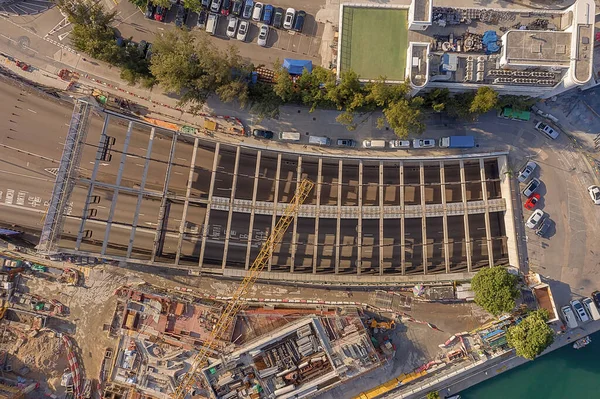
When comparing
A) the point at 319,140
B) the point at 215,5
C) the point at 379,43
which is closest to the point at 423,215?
the point at 319,140

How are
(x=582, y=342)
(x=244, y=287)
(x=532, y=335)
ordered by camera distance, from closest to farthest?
(x=532, y=335)
(x=244, y=287)
(x=582, y=342)

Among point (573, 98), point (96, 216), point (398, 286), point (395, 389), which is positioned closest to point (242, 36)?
point (96, 216)

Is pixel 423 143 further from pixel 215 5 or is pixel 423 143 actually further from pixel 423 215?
pixel 215 5

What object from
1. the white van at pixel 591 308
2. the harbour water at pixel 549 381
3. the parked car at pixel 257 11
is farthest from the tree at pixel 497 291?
the parked car at pixel 257 11

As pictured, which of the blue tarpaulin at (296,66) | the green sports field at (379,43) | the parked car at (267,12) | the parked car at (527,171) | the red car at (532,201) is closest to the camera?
the green sports field at (379,43)

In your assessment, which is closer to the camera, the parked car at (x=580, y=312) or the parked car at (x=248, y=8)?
the parked car at (x=580, y=312)

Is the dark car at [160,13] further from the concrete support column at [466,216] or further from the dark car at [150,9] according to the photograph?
the concrete support column at [466,216]

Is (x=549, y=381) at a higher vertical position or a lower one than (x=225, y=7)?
lower

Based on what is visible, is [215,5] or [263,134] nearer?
[215,5]
